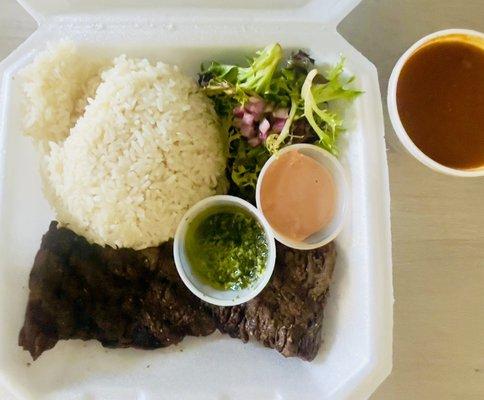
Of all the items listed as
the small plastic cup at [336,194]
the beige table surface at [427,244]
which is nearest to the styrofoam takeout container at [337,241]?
the small plastic cup at [336,194]

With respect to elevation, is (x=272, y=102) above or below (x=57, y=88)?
below

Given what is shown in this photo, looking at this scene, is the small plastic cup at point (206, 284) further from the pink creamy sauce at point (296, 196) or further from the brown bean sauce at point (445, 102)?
the brown bean sauce at point (445, 102)

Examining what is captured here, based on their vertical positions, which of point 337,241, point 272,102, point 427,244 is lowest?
point 427,244

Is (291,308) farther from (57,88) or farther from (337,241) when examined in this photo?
(57,88)

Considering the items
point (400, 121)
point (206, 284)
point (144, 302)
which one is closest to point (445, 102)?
point (400, 121)

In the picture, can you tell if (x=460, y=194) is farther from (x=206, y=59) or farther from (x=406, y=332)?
(x=206, y=59)

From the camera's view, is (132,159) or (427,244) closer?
(132,159)

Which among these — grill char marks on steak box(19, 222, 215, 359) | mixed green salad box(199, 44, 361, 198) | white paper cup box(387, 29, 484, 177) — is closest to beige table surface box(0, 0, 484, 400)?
white paper cup box(387, 29, 484, 177)
